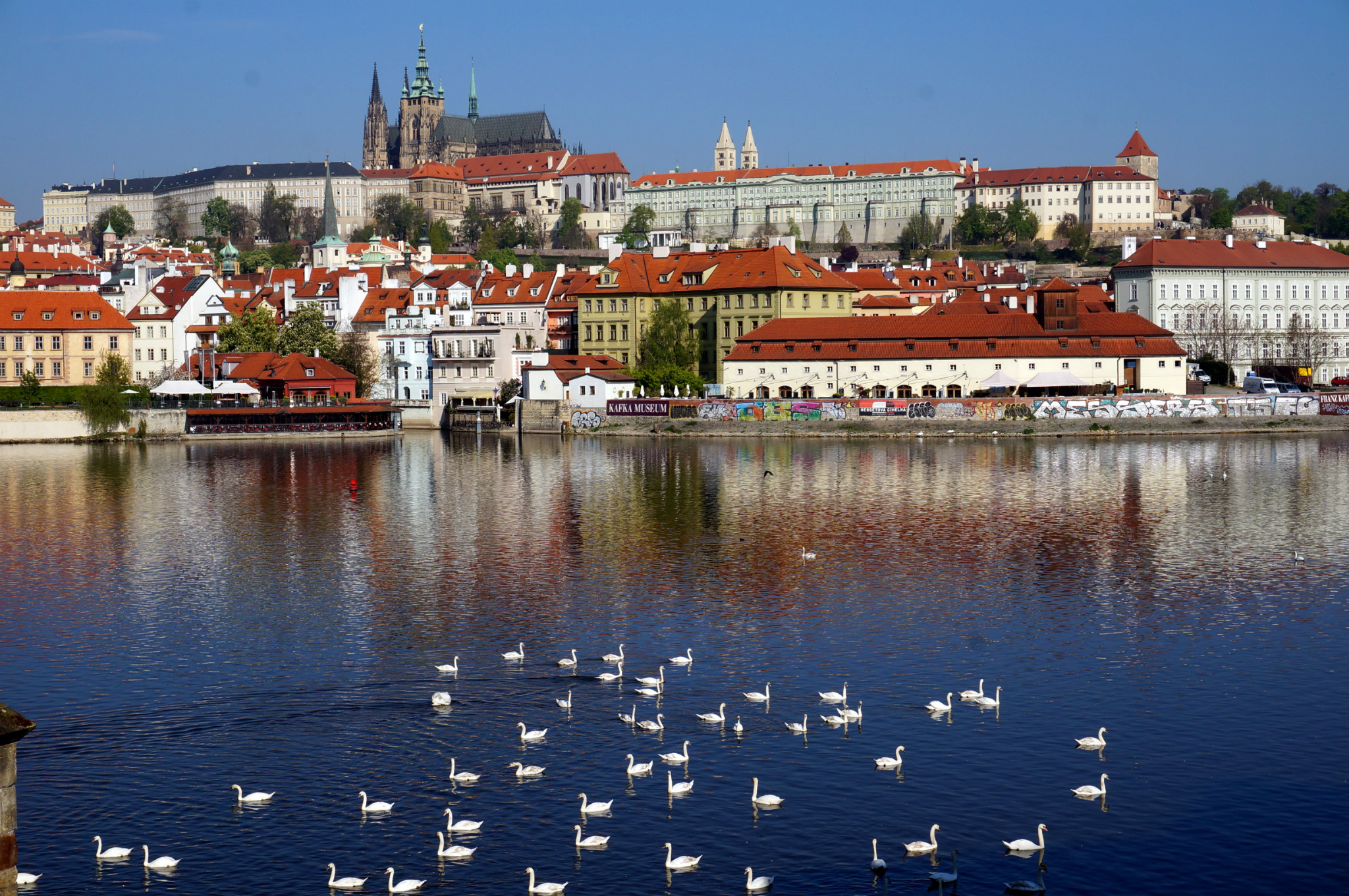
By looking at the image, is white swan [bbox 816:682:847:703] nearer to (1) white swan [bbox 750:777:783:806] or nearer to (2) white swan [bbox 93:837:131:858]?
(1) white swan [bbox 750:777:783:806]

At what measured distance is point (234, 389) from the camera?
306ft

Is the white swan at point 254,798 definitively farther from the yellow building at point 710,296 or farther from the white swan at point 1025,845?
the yellow building at point 710,296

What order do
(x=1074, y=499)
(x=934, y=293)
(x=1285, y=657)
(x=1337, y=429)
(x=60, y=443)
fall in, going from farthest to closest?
1. (x=934, y=293)
2. (x=60, y=443)
3. (x=1337, y=429)
4. (x=1074, y=499)
5. (x=1285, y=657)

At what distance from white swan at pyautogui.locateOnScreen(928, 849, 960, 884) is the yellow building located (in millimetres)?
79541

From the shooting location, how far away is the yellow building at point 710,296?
97625 millimetres

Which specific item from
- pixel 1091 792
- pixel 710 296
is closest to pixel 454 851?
pixel 1091 792

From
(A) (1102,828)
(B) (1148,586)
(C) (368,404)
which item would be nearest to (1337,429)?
(B) (1148,586)

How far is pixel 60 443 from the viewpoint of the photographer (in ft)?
287

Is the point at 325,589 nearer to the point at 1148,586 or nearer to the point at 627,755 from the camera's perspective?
the point at 627,755

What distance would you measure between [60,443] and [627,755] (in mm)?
74778

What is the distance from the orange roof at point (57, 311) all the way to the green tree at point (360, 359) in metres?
15.0

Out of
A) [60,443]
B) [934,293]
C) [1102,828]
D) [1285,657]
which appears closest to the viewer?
[1102,828]

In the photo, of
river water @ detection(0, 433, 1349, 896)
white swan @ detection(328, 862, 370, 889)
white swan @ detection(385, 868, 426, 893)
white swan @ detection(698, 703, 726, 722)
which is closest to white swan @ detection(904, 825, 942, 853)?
river water @ detection(0, 433, 1349, 896)

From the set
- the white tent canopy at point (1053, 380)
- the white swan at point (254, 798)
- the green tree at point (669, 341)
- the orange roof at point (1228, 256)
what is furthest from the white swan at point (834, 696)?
the orange roof at point (1228, 256)
